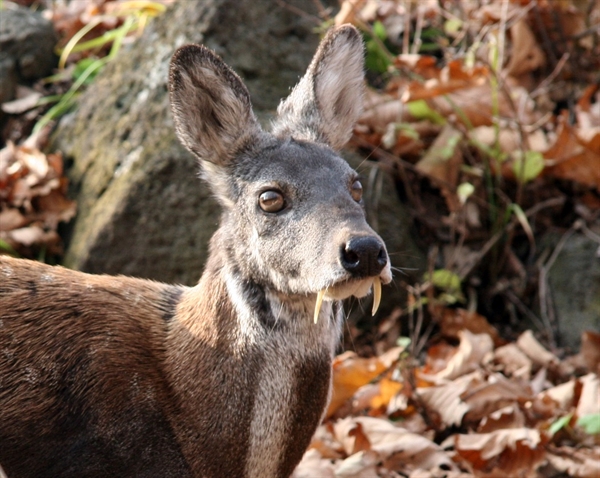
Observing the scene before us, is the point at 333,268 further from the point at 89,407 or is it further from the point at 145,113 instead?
the point at 145,113

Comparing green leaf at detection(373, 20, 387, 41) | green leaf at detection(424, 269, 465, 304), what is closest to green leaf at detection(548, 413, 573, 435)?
green leaf at detection(424, 269, 465, 304)

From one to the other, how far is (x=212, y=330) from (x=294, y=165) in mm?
834

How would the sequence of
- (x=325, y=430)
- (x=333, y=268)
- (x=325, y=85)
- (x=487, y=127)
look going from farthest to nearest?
(x=487, y=127)
(x=325, y=430)
(x=325, y=85)
(x=333, y=268)

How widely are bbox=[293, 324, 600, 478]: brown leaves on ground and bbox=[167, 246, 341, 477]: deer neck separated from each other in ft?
3.64

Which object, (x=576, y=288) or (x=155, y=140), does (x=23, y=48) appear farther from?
(x=576, y=288)

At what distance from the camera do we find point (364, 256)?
3.46 meters

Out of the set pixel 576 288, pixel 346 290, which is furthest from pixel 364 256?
pixel 576 288

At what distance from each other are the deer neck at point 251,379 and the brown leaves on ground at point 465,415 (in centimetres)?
111

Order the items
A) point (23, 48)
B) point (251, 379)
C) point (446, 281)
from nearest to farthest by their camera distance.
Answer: point (251, 379)
point (446, 281)
point (23, 48)

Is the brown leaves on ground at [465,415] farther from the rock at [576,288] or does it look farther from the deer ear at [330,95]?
the deer ear at [330,95]

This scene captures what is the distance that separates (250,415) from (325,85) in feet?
5.86

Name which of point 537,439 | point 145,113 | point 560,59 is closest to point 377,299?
point 537,439

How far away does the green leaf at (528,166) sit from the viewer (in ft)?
22.7

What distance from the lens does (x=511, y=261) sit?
7223 mm
